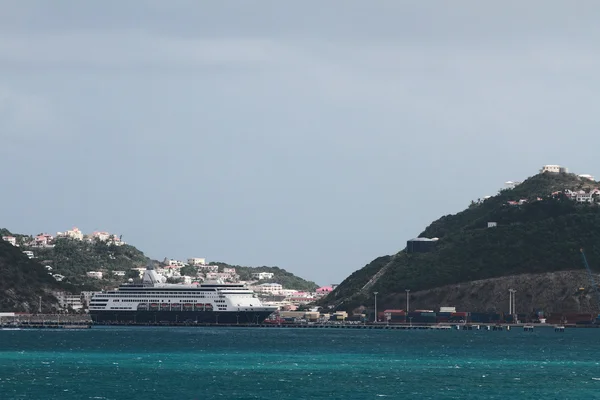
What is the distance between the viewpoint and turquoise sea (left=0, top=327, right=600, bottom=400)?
102 m

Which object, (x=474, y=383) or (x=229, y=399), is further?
(x=474, y=383)

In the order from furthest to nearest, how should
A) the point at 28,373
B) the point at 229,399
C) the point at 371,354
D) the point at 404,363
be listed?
the point at 371,354, the point at 404,363, the point at 28,373, the point at 229,399

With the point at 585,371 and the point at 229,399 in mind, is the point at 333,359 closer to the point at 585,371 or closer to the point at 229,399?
the point at 585,371

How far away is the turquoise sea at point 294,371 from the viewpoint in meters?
102

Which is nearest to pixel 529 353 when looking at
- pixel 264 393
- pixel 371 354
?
pixel 371 354

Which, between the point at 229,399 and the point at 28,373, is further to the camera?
the point at 28,373

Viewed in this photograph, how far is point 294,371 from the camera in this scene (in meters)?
125

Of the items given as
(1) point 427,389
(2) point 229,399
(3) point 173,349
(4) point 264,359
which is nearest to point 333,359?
(4) point 264,359

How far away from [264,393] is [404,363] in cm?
4310

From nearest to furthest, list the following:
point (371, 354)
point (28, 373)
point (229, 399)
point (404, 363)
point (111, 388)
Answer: point (229, 399) → point (111, 388) → point (28, 373) → point (404, 363) → point (371, 354)

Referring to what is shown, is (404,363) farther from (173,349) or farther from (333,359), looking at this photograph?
(173,349)

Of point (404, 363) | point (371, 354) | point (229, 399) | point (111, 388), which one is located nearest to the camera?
point (229, 399)

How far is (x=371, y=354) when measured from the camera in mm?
160625

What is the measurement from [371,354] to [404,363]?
1986 cm
